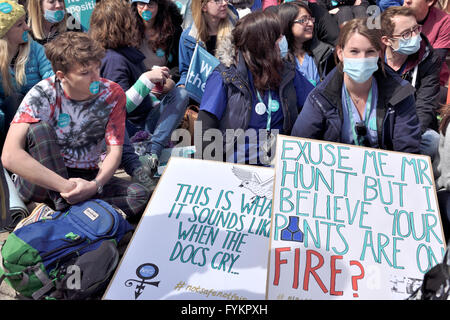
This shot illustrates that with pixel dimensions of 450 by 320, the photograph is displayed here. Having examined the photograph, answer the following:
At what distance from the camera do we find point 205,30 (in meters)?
4.51

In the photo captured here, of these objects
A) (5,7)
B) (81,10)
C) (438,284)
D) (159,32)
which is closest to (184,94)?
(159,32)

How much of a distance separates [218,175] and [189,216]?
1.04 feet

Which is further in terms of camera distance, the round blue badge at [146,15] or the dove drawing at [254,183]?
the round blue badge at [146,15]

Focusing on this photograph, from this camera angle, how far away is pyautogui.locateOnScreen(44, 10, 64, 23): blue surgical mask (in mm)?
4270

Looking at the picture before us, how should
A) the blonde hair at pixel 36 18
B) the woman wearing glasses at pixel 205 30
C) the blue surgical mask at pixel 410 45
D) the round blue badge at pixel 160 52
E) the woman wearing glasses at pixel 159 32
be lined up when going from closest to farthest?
1. the blue surgical mask at pixel 410 45
2. the blonde hair at pixel 36 18
3. the woman wearing glasses at pixel 159 32
4. the woman wearing glasses at pixel 205 30
5. the round blue badge at pixel 160 52

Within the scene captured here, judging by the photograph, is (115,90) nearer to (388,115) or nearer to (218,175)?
(218,175)

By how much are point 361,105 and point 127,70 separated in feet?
6.41

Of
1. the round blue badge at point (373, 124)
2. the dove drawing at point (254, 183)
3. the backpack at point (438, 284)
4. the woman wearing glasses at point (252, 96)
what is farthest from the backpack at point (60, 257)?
the round blue badge at point (373, 124)

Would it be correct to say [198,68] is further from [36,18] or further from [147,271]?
[147,271]

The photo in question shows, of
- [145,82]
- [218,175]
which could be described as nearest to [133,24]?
[145,82]

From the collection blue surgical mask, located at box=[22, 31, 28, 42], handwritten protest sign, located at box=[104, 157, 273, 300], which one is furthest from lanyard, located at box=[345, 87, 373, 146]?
Answer: blue surgical mask, located at box=[22, 31, 28, 42]

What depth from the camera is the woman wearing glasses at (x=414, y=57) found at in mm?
3936

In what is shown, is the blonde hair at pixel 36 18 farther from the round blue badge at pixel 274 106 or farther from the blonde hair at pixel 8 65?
the round blue badge at pixel 274 106

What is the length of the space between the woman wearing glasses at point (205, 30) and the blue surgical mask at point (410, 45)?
1464 millimetres
